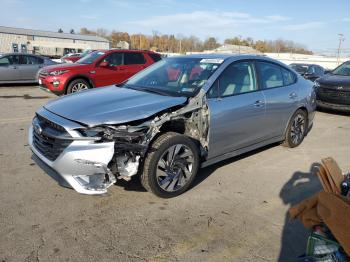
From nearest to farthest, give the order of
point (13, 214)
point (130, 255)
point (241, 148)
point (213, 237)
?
point (130, 255) < point (213, 237) < point (13, 214) < point (241, 148)

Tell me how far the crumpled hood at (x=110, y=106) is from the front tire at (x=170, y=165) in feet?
1.20

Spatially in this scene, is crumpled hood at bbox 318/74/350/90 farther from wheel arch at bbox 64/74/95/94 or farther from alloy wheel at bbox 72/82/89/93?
alloy wheel at bbox 72/82/89/93

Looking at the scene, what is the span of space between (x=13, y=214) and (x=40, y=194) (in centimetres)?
50

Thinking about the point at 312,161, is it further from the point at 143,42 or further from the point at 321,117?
the point at 143,42

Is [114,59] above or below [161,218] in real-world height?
above

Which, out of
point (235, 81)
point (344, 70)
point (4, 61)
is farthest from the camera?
point (4, 61)

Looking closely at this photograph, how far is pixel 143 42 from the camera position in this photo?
124 metres

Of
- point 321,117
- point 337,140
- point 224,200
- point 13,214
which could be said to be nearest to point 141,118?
point 224,200

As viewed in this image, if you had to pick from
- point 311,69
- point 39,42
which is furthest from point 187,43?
point 311,69

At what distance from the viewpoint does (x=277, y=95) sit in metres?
5.46

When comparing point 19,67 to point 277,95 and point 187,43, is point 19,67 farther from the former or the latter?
point 187,43

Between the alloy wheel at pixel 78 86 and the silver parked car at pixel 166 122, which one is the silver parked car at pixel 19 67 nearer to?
the alloy wheel at pixel 78 86

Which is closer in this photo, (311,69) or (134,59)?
(134,59)

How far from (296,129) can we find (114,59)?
722cm
